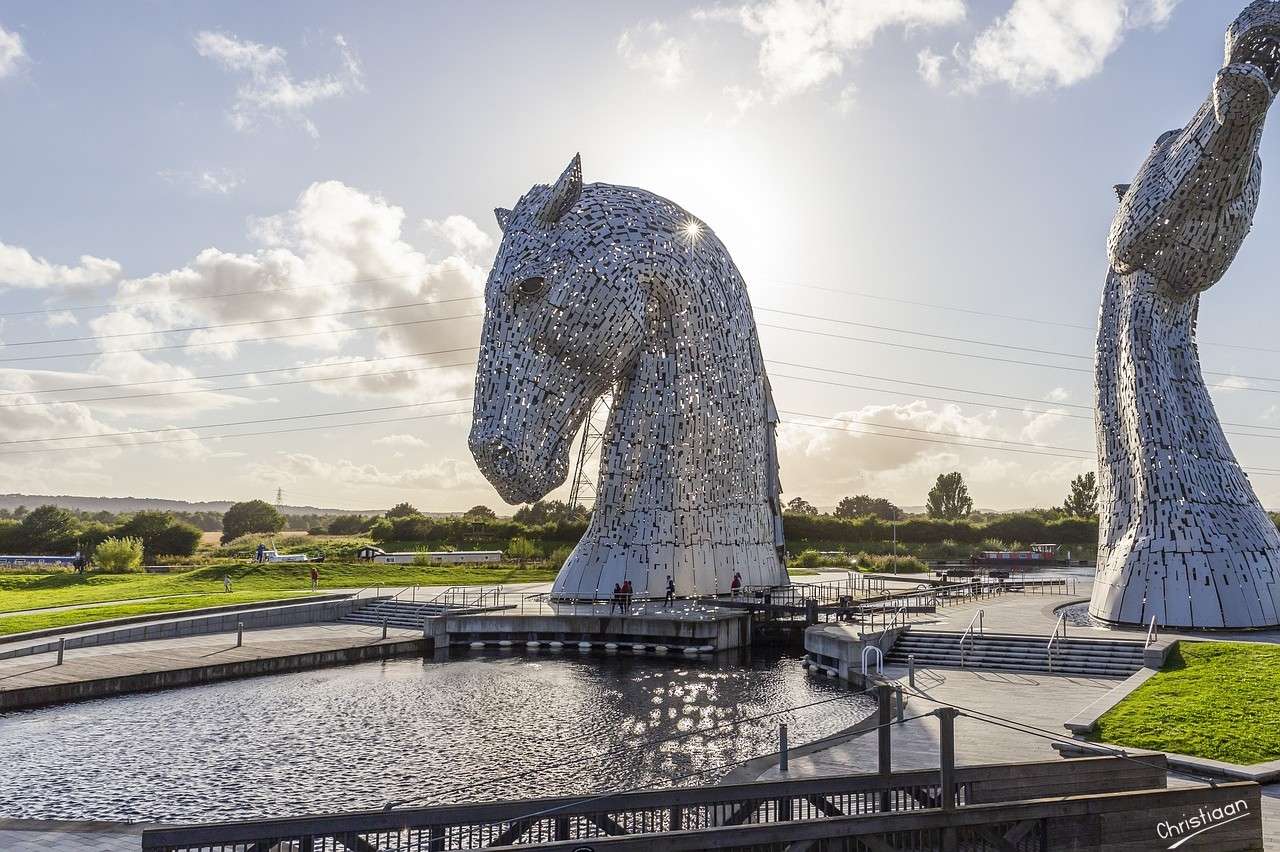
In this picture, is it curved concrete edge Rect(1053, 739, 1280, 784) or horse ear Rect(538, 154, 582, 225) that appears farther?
horse ear Rect(538, 154, 582, 225)

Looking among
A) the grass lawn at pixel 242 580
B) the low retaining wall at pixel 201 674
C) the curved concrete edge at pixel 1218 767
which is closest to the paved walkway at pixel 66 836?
the low retaining wall at pixel 201 674

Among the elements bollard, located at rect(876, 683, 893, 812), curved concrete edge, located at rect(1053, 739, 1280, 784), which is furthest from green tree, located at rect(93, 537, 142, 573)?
bollard, located at rect(876, 683, 893, 812)

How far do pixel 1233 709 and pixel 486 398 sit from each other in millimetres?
17550

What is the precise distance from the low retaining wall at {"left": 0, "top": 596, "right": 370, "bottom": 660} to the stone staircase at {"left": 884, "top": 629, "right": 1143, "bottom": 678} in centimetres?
1626

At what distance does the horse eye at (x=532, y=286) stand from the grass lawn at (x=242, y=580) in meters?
15.0

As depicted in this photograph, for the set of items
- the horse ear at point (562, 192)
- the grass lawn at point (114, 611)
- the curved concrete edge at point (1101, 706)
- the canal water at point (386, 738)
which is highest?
the horse ear at point (562, 192)

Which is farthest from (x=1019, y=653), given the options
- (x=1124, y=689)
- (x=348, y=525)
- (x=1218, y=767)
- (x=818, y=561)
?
(x=348, y=525)

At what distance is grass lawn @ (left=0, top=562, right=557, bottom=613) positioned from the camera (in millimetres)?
31562

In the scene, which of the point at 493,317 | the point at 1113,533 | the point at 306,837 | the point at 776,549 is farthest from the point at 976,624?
the point at 306,837

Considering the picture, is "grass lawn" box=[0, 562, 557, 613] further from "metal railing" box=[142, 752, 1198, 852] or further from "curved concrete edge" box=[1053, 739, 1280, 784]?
"curved concrete edge" box=[1053, 739, 1280, 784]

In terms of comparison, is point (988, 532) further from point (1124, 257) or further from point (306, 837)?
point (306, 837)

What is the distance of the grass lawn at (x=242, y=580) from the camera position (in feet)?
104

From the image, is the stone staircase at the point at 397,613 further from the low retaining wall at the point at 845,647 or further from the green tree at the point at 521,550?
the green tree at the point at 521,550

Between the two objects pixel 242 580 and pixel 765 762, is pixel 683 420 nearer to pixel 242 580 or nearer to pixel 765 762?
pixel 765 762
